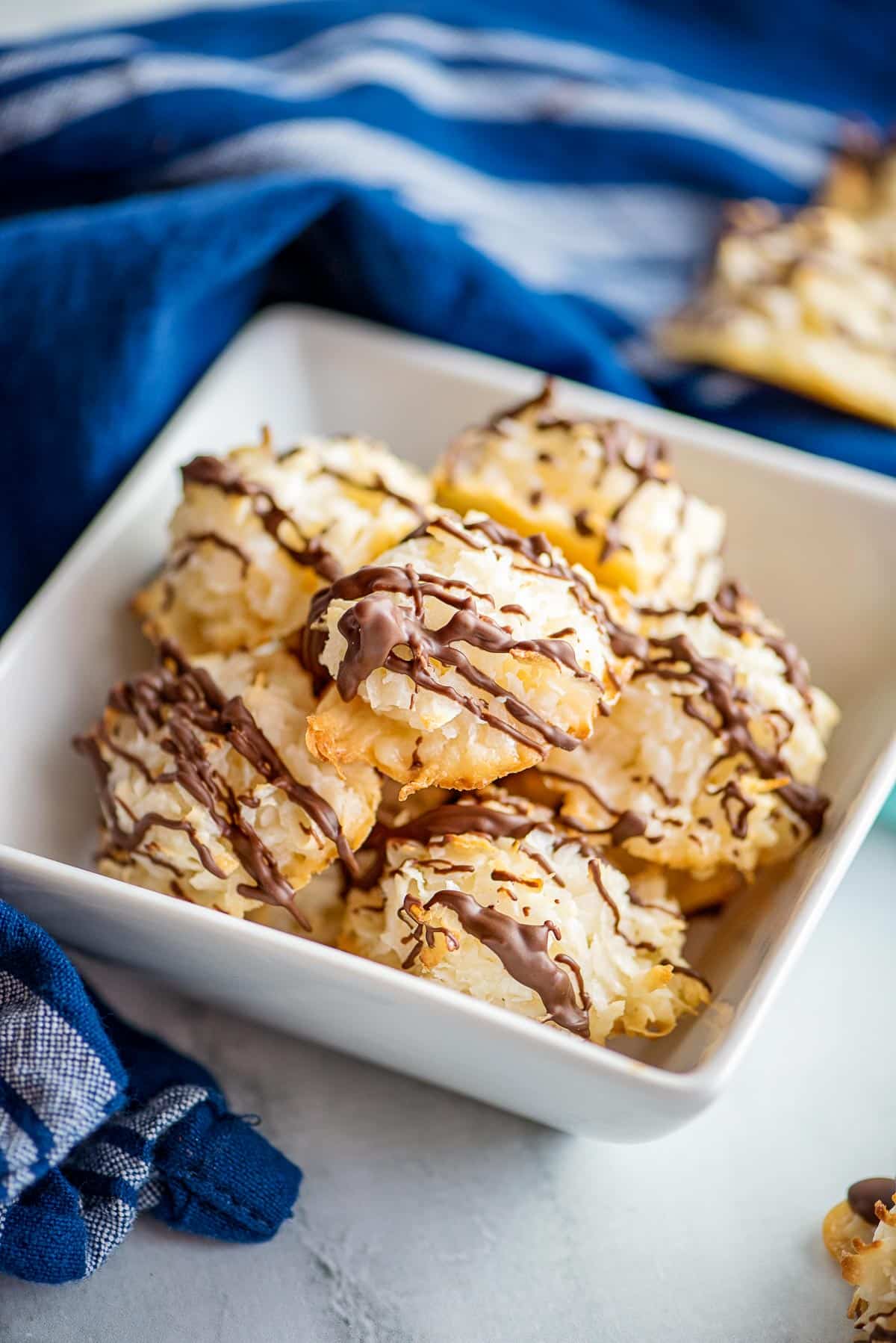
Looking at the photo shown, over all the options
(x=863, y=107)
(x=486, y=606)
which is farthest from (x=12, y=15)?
A: (x=486, y=606)

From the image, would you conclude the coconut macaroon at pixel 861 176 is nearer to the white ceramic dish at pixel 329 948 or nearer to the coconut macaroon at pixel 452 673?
the white ceramic dish at pixel 329 948

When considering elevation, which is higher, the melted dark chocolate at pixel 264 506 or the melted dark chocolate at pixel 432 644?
the melted dark chocolate at pixel 432 644

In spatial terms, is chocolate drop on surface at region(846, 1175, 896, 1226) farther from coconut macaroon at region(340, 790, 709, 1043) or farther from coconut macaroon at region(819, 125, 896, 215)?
coconut macaroon at region(819, 125, 896, 215)

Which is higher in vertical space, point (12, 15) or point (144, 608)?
point (12, 15)

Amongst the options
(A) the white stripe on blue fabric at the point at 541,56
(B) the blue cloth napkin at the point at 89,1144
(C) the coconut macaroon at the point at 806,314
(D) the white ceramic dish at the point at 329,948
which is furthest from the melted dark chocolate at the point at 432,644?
(A) the white stripe on blue fabric at the point at 541,56

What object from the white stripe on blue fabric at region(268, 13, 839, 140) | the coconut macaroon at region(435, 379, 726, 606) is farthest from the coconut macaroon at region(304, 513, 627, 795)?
the white stripe on blue fabric at region(268, 13, 839, 140)

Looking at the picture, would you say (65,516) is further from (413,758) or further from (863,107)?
(863,107)
